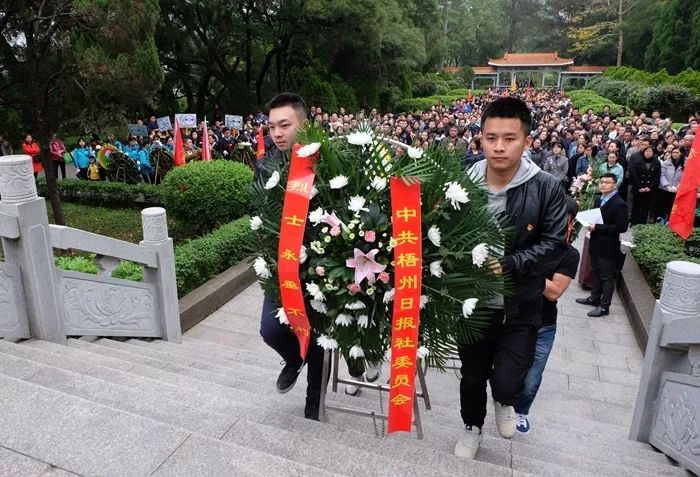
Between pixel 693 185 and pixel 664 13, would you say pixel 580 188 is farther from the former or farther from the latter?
pixel 664 13

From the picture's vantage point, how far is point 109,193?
10.5 metres

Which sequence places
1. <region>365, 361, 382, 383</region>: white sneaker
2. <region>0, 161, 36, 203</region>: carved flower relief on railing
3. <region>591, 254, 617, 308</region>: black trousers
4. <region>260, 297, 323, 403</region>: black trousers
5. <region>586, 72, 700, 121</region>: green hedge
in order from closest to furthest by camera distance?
<region>260, 297, 323, 403</region>: black trousers, <region>0, 161, 36, 203</region>: carved flower relief on railing, <region>365, 361, 382, 383</region>: white sneaker, <region>591, 254, 617, 308</region>: black trousers, <region>586, 72, 700, 121</region>: green hedge

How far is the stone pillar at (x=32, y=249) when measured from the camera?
9.86ft

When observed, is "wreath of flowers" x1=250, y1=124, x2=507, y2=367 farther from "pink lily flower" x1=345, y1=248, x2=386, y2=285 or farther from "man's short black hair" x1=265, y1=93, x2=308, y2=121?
"man's short black hair" x1=265, y1=93, x2=308, y2=121

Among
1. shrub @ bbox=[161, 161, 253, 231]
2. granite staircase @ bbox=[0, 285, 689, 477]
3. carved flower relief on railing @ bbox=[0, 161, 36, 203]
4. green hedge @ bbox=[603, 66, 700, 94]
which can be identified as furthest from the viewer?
green hedge @ bbox=[603, 66, 700, 94]

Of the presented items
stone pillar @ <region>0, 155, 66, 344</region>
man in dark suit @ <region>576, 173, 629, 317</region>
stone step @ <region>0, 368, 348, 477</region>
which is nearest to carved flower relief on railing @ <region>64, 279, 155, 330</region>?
stone pillar @ <region>0, 155, 66, 344</region>

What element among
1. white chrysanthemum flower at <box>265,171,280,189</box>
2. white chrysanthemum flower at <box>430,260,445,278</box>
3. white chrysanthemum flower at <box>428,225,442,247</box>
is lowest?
white chrysanthemum flower at <box>430,260,445,278</box>

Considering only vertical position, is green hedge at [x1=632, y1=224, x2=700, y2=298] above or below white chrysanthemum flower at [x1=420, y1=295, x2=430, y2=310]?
below

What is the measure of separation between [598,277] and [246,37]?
1862 cm

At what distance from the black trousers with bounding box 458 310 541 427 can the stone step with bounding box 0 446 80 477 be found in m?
1.58

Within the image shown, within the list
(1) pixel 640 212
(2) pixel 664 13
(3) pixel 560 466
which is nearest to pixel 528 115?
(3) pixel 560 466

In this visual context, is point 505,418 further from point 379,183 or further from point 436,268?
point 379,183

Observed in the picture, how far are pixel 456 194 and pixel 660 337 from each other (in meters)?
1.48

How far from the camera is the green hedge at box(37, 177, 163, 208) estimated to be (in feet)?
33.5
